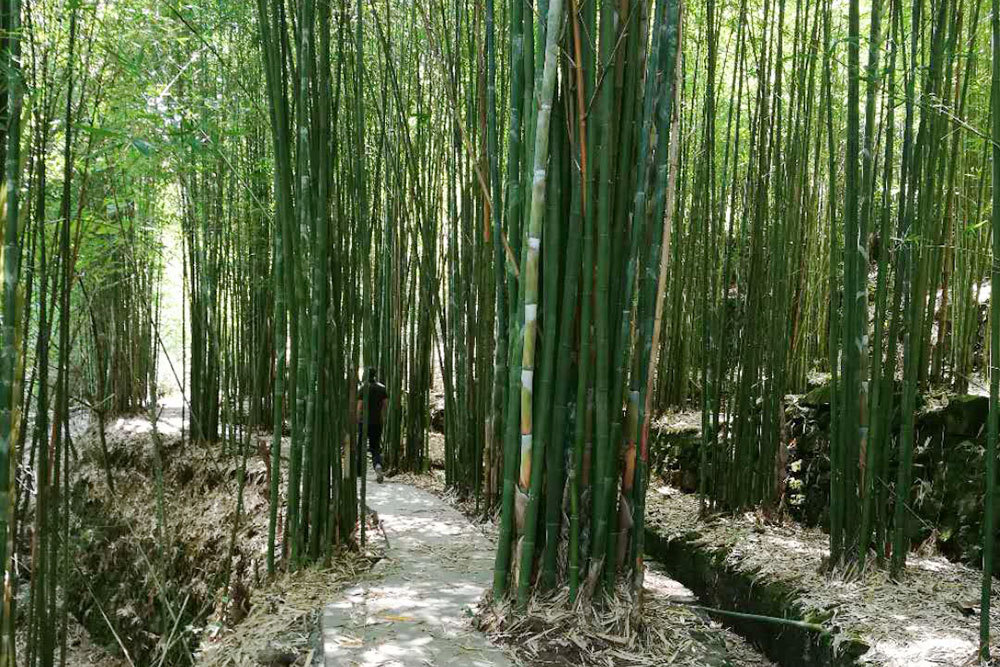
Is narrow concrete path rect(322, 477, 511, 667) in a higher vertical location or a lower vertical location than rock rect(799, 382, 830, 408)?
lower

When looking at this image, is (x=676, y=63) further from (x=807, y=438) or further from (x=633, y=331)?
(x=807, y=438)

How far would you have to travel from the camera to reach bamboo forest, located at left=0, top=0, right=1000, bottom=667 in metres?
2.31

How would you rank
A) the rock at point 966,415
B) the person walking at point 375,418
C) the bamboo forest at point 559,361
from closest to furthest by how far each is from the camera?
the bamboo forest at point 559,361, the rock at point 966,415, the person walking at point 375,418

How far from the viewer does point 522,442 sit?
91.8 inches

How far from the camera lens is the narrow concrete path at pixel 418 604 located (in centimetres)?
232

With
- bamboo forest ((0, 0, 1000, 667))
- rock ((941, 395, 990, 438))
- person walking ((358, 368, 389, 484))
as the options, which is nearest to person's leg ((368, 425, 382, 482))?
person walking ((358, 368, 389, 484))

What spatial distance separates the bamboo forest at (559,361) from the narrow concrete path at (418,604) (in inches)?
0.7

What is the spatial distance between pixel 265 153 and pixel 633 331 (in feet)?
13.1

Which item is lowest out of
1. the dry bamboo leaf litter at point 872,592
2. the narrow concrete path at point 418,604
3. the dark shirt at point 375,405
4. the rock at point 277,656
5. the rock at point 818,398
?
the rock at point 277,656

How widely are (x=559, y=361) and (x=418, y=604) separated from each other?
102 centimetres

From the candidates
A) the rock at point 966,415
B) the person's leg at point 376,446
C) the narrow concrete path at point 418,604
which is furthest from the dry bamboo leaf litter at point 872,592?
the person's leg at point 376,446

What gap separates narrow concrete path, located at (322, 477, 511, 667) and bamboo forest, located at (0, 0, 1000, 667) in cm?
2

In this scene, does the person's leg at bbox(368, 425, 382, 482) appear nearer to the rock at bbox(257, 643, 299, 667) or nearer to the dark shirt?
the dark shirt

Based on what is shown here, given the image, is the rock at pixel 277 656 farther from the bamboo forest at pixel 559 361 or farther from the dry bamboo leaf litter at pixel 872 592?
the dry bamboo leaf litter at pixel 872 592
